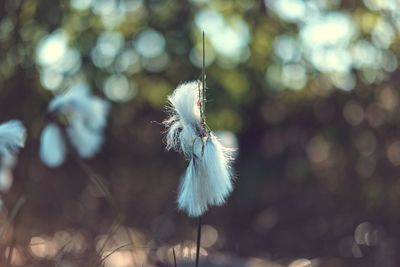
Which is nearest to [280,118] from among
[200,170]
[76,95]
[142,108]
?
[142,108]

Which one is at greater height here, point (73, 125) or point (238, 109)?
point (238, 109)

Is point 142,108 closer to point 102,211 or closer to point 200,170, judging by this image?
point 102,211

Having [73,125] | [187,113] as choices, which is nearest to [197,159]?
[187,113]

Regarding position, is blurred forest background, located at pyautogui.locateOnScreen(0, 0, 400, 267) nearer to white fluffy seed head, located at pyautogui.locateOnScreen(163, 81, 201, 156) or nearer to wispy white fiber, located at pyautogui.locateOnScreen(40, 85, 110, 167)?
wispy white fiber, located at pyautogui.locateOnScreen(40, 85, 110, 167)

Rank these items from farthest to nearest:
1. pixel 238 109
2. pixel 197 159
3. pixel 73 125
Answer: pixel 238 109 → pixel 73 125 → pixel 197 159

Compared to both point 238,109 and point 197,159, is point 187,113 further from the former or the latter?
point 238,109

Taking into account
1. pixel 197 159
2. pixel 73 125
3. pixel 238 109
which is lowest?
pixel 197 159

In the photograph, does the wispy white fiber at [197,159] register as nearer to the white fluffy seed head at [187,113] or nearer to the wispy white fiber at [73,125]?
the white fluffy seed head at [187,113]
